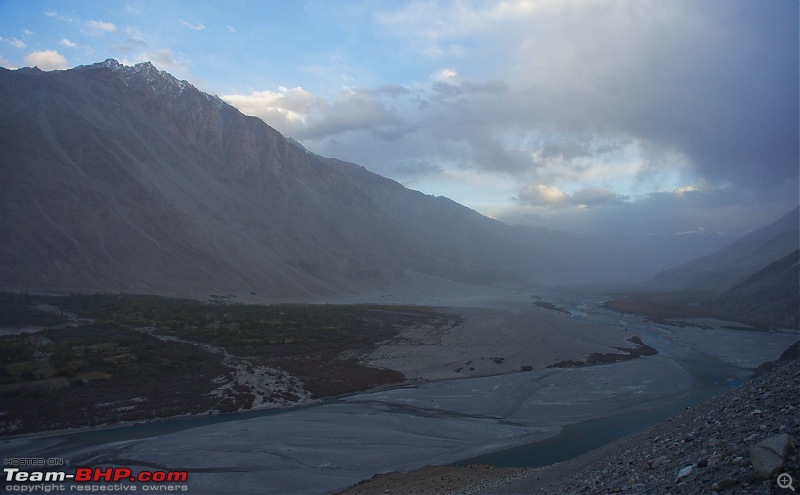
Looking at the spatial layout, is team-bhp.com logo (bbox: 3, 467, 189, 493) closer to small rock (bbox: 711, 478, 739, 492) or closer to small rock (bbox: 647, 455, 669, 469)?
small rock (bbox: 647, 455, 669, 469)

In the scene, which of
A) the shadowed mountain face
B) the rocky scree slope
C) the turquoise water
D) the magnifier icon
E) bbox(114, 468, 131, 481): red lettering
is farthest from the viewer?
the shadowed mountain face

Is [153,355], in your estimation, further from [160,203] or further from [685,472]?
[160,203]

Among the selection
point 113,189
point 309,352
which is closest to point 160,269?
point 113,189

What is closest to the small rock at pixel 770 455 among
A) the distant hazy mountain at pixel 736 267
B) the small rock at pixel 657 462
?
the small rock at pixel 657 462

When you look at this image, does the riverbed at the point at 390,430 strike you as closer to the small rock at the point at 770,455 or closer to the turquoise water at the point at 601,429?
the turquoise water at the point at 601,429

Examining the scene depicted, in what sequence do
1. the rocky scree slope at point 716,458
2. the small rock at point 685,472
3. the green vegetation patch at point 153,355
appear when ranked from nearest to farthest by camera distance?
the rocky scree slope at point 716,458 < the small rock at point 685,472 < the green vegetation patch at point 153,355

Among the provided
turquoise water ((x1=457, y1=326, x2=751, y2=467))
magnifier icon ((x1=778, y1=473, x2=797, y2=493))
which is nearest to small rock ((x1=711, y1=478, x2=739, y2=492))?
magnifier icon ((x1=778, y1=473, x2=797, y2=493))

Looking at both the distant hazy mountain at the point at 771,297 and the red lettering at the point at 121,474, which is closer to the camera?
the red lettering at the point at 121,474

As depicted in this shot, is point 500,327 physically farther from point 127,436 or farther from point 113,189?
point 113,189
